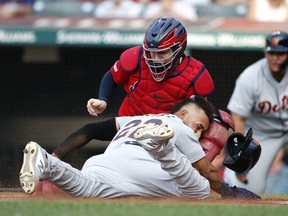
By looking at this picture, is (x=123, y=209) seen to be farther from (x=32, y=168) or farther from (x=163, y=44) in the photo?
(x=163, y=44)

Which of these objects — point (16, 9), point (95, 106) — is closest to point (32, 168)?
point (95, 106)

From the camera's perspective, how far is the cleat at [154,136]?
5539 millimetres

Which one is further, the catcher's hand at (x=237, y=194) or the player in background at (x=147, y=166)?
the catcher's hand at (x=237, y=194)

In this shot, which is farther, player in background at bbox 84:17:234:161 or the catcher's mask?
player in background at bbox 84:17:234:161

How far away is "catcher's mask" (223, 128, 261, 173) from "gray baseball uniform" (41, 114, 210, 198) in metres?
0.61

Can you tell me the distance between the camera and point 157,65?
23.2 feet

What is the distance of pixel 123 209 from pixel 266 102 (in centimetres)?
467

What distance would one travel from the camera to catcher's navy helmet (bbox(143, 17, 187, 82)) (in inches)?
277

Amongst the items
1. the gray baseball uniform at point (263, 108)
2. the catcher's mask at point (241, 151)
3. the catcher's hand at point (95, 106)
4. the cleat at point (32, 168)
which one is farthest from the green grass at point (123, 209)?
the gray baseball uniform at point (263, 108)

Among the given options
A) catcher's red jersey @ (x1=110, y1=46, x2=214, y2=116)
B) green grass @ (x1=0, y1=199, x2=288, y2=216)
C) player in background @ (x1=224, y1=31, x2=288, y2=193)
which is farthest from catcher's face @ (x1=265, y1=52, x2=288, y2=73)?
green grass @ (x1=0, y1=199, x2=288, y2=216)

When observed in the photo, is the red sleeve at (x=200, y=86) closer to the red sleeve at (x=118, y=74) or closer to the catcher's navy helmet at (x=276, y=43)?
the red sleeve at (x=118, y=74)

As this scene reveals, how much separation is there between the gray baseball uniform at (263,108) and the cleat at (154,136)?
4.05m

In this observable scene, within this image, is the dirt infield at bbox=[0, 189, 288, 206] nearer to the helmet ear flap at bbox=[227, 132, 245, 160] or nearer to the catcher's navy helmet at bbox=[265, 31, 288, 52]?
the helmet ear flap at bbox=[227, 132, 245, 160]

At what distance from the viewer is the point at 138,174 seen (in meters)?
6.15
